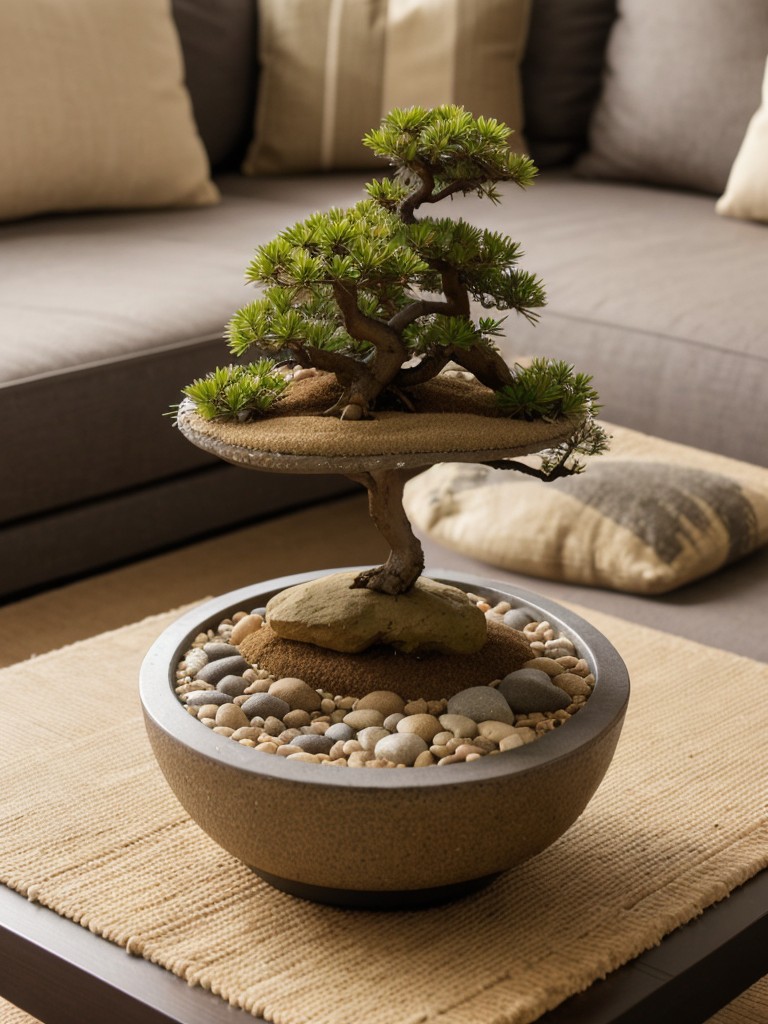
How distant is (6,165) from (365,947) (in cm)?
182

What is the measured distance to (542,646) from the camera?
1.10 m

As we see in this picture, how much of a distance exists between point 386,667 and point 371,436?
19cm

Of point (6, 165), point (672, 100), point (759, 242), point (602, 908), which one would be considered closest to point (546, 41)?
point (672, 100)

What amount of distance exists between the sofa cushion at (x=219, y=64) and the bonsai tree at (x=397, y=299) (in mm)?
1911

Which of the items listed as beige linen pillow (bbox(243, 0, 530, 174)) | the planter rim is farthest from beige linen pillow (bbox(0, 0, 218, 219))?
the planter rim

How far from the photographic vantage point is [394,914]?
38.9 inches

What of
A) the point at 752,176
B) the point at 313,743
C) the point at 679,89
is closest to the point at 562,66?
the point at 679,89

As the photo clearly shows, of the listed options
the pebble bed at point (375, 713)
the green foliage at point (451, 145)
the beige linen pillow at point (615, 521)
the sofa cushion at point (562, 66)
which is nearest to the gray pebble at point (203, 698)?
the pebble bed at point (375, 713)

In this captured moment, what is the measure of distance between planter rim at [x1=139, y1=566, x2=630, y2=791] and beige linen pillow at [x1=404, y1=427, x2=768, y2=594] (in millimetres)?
449

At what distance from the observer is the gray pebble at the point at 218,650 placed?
1080 millimetres

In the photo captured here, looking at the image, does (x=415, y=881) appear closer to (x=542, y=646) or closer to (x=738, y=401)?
(x=542, y=646)

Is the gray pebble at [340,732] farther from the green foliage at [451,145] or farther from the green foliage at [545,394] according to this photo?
the green foliage at [451,145]

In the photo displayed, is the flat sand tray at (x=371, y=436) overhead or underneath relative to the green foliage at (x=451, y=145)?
underneath

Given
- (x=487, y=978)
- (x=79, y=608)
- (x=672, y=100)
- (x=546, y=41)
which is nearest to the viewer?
(x=487, y=978)
